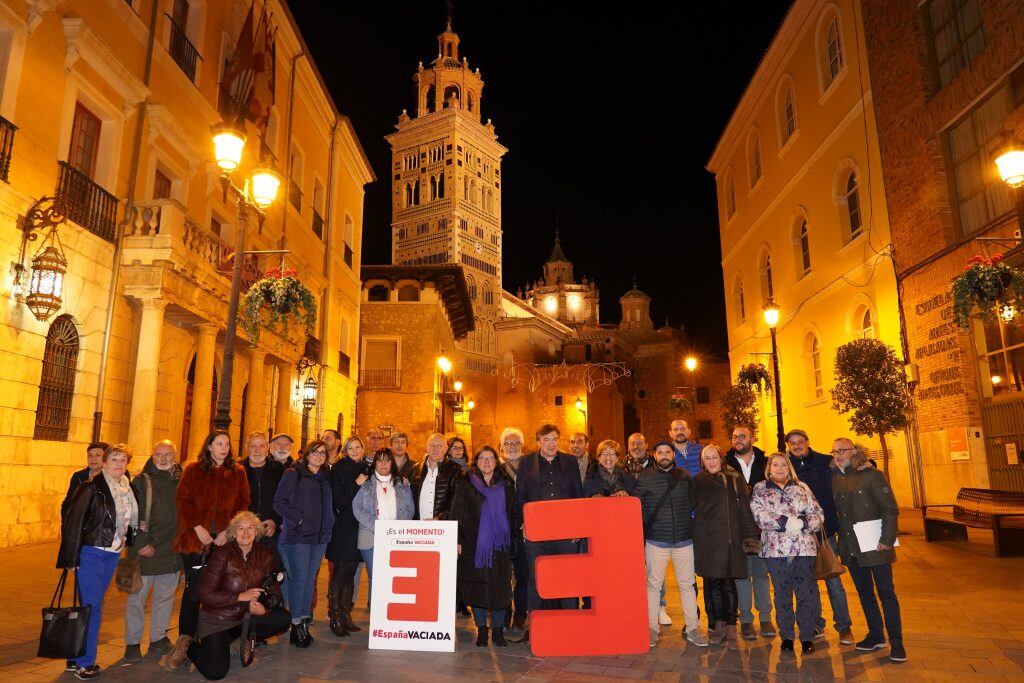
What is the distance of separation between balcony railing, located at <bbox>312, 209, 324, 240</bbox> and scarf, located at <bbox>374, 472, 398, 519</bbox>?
18.5 m

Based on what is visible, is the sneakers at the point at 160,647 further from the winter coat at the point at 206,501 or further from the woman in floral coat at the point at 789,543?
the woman in floral coat at the point at 789,543

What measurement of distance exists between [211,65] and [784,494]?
17297 mm

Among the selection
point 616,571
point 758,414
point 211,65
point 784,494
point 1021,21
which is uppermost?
point 211,65

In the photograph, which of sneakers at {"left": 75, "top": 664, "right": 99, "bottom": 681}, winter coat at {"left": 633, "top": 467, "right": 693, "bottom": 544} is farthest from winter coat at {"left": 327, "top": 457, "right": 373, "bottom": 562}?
winter coat at {"left": 633, "top": 467, "right": 693, "bottom": 544}

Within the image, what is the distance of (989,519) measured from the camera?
1009 centimetres

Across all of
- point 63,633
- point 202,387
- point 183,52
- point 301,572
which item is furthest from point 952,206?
point 183,52

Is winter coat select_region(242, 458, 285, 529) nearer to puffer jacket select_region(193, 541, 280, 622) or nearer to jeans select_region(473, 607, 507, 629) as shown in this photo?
puffer jacket select_region(193, 541, 280, 622)

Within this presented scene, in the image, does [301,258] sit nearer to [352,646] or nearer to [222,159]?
[222,159]

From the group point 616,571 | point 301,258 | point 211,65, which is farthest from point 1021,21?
point 301,258

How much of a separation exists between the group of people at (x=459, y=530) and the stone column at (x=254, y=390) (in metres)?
11.5

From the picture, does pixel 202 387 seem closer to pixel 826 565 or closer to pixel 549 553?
pixel 549 553

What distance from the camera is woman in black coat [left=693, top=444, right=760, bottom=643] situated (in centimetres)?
606

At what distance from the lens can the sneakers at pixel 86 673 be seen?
492 cm

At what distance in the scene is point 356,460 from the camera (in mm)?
7219
